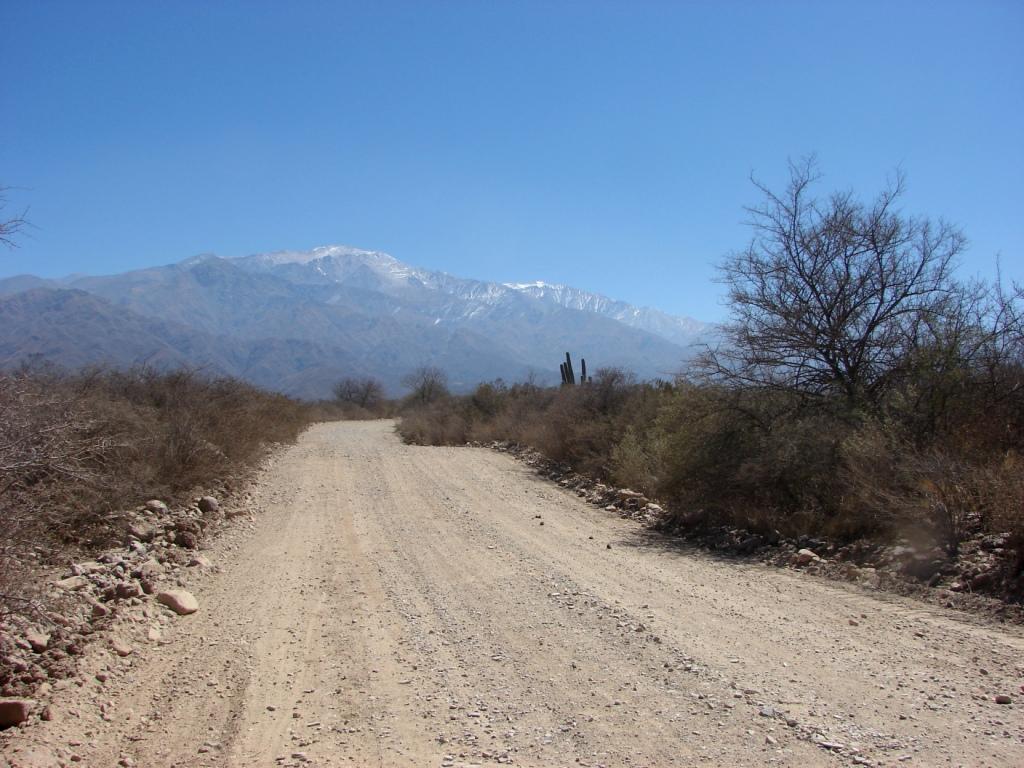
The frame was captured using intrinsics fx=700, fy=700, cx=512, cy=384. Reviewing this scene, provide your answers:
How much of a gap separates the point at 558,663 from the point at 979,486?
224 inches

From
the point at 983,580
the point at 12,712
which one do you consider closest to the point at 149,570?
the point at 12,712

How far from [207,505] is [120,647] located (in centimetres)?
636

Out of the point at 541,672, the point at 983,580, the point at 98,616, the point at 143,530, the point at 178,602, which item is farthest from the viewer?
the point at 143,530

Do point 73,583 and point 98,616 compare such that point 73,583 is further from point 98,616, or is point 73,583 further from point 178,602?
point 178,602

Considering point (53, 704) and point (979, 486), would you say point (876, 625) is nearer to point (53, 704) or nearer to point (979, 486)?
point (979, 486)

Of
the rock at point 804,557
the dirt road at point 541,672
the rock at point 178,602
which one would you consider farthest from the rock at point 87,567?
the rock at point 804,557

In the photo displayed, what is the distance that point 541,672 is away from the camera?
5.59m

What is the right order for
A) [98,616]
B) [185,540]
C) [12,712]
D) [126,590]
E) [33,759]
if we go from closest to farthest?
1. [33,759]
2. [12,712]
3. [98,616]
4. [126,590]
5. [185,540]

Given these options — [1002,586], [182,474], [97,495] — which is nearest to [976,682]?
[1002,586]

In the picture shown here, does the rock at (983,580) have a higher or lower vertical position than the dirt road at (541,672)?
higher

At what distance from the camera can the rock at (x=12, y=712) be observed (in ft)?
14.7

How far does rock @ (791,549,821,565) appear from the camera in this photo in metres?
9.31

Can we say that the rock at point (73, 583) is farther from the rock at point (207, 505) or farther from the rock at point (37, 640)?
the rock at point (207, 505)

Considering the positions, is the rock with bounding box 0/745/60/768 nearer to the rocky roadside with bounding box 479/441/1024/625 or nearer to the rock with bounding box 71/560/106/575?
the rock with bounding box 71/560/106/575
